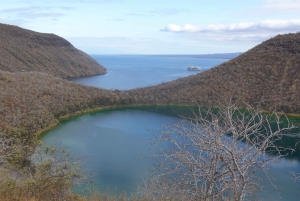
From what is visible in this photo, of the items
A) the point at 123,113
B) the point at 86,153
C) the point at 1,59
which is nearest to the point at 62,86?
the point at 123,113

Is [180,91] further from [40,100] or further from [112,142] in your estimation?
[112,142]

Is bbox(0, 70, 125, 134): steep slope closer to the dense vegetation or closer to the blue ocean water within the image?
the dense vegetation

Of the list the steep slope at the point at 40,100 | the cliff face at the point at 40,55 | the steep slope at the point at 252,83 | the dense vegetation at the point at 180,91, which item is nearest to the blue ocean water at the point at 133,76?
the cliff face at the point at 40,55

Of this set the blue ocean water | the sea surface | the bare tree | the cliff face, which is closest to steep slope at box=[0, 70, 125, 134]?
the sea surface

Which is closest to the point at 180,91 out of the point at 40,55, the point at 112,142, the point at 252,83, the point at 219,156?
the point at 252,83

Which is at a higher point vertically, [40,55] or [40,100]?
[40,55]

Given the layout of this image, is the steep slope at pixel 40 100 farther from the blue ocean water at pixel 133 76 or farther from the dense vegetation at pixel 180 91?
the blue ocean water at pixel 133 76
